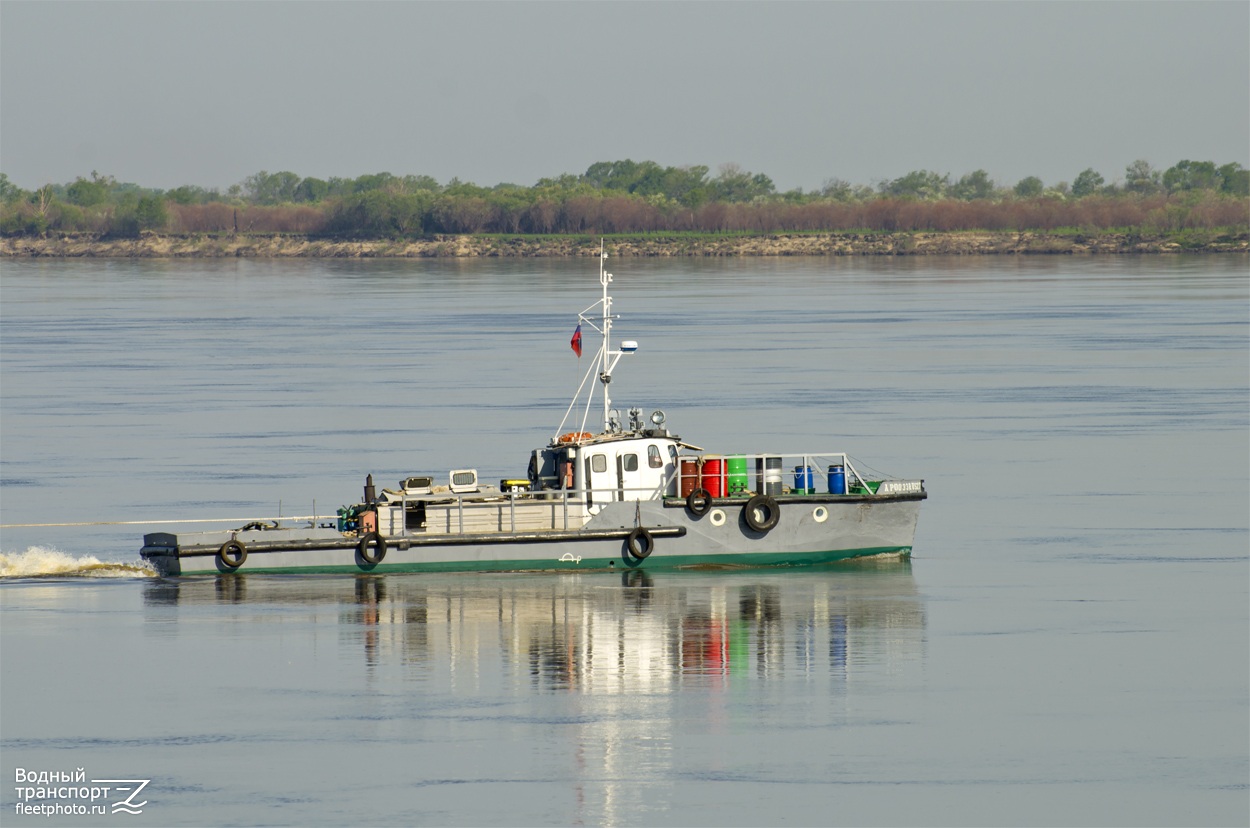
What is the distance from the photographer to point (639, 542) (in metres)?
35.4

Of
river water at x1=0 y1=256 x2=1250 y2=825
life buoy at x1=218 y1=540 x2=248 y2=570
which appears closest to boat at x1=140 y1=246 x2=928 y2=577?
life buoy at x1=218 y1=540 x2=248 y2=570

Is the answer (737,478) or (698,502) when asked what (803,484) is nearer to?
(737,478)

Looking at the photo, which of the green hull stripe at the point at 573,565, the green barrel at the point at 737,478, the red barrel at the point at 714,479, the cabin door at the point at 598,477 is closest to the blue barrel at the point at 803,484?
the green barrel at the point at 737,478

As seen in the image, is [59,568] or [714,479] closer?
→ [714,479]

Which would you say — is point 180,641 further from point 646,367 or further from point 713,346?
point 713,346

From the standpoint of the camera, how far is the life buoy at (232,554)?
3494 centimetres

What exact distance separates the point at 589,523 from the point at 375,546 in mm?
4097

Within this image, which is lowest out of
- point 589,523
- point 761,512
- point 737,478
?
point 589,523

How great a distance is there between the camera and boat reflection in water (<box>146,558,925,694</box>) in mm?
29406

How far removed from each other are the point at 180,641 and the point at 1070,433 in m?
31.1

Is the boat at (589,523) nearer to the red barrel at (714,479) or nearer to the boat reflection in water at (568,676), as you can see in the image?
the red barrel at (714,479)

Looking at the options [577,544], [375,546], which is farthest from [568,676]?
[375,546]

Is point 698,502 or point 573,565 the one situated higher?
point 698,502

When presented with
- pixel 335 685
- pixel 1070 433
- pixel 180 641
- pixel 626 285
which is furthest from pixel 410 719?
pixel 626 285
